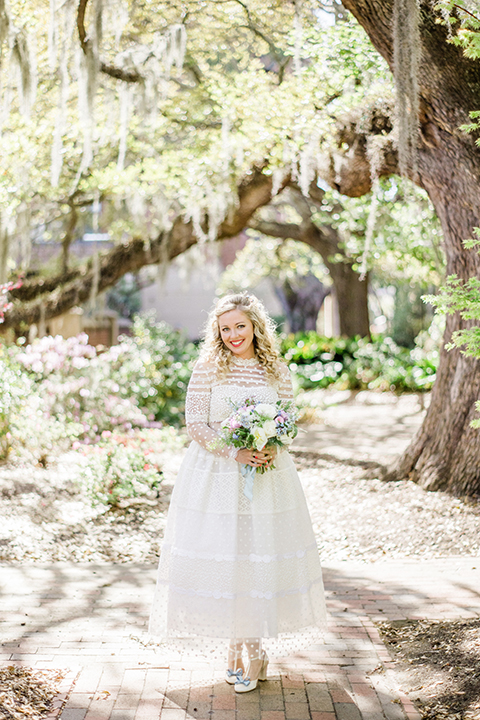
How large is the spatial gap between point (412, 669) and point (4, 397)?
15.8 ft

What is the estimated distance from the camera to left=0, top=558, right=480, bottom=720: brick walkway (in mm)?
2936

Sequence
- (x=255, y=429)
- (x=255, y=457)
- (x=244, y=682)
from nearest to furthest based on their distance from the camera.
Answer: (x=255, y=429)
(x=255, y=457)
(x=244, y=682)

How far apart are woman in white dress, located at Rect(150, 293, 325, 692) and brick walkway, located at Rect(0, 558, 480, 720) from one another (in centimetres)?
21

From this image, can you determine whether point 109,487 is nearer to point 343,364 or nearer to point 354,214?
point 354,214

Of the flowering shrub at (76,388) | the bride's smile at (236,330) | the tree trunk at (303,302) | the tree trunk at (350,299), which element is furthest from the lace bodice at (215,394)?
the tree trunk at (303,302)

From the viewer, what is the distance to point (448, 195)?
566cm

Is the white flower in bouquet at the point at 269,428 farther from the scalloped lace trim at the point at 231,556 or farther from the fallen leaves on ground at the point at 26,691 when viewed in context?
the fallen leaves on ground at the point at 26,691

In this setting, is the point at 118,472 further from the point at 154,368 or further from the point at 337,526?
the point at 154,368

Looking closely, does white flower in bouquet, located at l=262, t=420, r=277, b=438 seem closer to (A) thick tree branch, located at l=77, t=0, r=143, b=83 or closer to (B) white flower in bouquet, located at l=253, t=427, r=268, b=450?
(B) white flower in bouquet, located at l=253, t=427, r=268, b=450

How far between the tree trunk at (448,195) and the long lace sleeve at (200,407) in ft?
10.6

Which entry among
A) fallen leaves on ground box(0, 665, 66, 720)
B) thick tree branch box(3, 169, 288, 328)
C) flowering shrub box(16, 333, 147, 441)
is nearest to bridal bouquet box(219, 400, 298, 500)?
fallen leaves on ground box(0, 665, 66, 720)

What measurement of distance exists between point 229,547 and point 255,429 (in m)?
0.56

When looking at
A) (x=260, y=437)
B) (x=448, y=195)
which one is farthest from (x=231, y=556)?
(x=448, y=195)

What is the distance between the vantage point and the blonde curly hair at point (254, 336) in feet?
10.4
